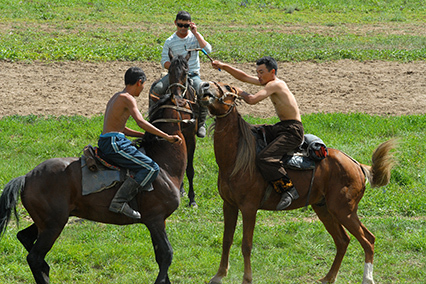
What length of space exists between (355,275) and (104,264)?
11.3ft

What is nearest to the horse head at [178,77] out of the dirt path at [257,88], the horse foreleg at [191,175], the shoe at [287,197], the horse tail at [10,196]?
the shoe at [287,197]

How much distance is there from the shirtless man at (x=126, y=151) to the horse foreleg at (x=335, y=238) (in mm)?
2447

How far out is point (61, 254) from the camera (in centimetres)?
784

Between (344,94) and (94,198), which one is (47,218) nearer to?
(94,198)

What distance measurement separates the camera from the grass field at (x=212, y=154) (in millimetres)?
7832

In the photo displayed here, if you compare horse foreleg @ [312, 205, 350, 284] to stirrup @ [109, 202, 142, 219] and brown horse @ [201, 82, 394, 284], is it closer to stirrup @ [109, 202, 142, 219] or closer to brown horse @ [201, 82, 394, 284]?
brown horse @ [201, 82, 394, 284]

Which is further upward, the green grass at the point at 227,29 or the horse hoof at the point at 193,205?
the green grass at the point at 227,29

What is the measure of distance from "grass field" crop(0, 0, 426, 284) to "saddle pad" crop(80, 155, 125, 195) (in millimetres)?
1444

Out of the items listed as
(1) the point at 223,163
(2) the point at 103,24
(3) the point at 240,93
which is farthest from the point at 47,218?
(2) the point at 103,24

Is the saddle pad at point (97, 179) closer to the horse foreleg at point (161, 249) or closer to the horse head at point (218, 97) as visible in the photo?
the horse foreleg at point (161, 249)

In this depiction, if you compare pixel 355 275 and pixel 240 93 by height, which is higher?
pixel 240 93

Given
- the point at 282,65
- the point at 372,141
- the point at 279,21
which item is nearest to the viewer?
the point at 372,141

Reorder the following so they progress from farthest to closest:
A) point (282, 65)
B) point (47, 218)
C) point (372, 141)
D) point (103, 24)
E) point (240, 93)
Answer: point (103, 24)
point (282, 65)
point (372, 141)
point (240, 93)
point (47, 218)

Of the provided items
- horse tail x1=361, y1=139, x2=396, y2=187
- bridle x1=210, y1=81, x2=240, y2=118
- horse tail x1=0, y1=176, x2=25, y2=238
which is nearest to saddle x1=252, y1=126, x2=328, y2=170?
bridle x1=210, y1=81, x2=240, y2=118
